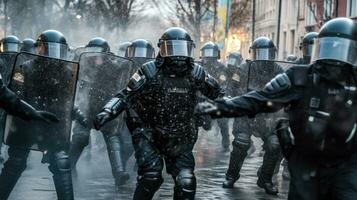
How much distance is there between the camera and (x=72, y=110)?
6941mm

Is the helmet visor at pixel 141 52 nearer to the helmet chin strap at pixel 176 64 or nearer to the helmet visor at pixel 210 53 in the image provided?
the helmet visor at pixel 210 53

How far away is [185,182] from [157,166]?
0.32 meters

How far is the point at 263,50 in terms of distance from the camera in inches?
394

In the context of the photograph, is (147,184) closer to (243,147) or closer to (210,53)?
(243,147)

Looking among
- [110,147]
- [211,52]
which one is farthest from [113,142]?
[211,52]

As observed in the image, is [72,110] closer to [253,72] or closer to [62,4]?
[253,72]

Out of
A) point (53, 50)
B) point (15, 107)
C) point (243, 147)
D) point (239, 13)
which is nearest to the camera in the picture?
point (15, 107)

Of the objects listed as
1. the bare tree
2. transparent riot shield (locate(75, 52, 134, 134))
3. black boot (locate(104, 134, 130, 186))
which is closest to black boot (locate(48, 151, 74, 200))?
black boot (locate(104, 134, 130, 186))

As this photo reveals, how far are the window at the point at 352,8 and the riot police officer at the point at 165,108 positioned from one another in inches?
941

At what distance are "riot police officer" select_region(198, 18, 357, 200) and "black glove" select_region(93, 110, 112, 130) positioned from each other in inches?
72.1

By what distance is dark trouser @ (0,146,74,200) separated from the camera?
6.64 m

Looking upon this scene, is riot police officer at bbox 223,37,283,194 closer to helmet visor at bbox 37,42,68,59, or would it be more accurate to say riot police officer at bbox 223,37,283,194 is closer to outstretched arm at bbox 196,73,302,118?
helmet visor at bbox 37,42,68,59

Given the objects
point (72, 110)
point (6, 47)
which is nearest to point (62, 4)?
point (6, 47)

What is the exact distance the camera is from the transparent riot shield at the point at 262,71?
30.1ft
